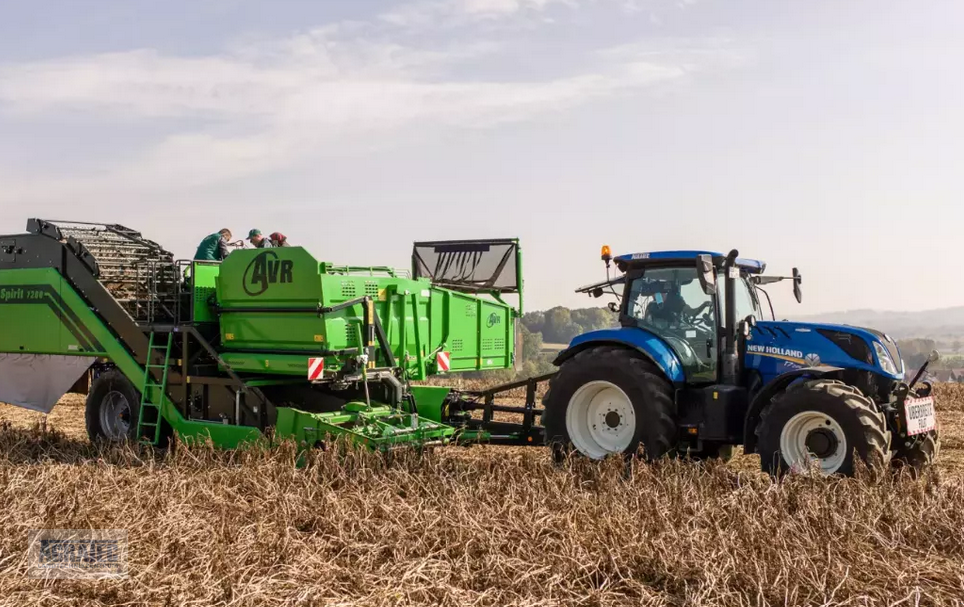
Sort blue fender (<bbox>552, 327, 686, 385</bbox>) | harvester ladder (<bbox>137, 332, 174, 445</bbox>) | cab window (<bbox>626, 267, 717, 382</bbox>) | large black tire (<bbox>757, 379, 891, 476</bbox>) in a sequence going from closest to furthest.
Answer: large black tire (<bbox>757, 379, 891, 476</bbox>), blue fender (<bbox>552, 327, 686, 385</bbox>), cab window (<bbox>626, 267, 717, 382</bbox>), harvester ladder (<bbox>137, 332, 174, 445</bbox>)

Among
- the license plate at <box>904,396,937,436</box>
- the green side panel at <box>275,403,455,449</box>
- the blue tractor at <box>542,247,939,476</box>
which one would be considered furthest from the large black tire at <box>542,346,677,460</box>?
the license plate at <box>904,396,937,436</box>

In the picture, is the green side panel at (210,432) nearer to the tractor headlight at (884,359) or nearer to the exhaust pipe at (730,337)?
the exhaust pipe at (730,337)

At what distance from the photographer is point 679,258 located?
8.09 meters

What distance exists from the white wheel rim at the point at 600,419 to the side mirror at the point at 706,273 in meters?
1.14

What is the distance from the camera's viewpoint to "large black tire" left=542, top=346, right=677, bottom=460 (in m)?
7.82

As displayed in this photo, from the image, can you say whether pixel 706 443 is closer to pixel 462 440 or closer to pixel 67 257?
pixel 462 440

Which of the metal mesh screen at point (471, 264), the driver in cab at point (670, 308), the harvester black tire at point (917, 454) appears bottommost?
the harvester black tire at point (917, 454)

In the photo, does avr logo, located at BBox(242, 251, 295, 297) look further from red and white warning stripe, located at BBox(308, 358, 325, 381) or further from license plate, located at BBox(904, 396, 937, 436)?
license plate, located at BBox(904, 396, 937, 436)

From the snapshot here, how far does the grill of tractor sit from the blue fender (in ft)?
14.2

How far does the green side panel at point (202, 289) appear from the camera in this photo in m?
9.93

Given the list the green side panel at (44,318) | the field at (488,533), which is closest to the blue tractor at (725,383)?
the field at (488,533)

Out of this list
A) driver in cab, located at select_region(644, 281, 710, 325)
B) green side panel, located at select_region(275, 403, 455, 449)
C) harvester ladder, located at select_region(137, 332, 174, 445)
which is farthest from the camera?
harvester ladder, located at select_region(137, 332, 174, 445)

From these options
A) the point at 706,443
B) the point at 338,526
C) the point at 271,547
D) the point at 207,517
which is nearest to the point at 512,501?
the point at 338,526

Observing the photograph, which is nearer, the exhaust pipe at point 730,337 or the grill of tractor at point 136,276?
the exhaust pipe at point 730,337
